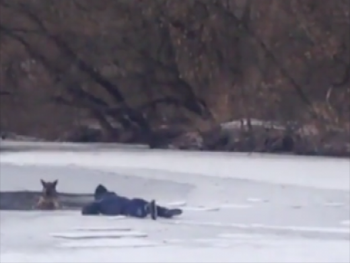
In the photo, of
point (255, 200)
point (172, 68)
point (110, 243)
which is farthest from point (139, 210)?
point (172, 68)

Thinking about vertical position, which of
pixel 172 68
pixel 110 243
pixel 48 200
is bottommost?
pixel 110 243

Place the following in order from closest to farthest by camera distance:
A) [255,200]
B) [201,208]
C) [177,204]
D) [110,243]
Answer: [110,243]
[201,208]
[177,204]
[255,200]

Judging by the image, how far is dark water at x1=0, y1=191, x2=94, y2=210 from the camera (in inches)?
367

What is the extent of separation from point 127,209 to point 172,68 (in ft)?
30.1

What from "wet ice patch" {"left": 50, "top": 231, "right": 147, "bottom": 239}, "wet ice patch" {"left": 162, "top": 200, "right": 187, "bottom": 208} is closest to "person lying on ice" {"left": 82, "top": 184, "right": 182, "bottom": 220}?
"wet ice patch" {"left": 162, "top": 200, "right": 187, "bottom": 208}

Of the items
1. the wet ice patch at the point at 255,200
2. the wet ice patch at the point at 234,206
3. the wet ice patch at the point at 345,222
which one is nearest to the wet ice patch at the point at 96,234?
the wet ice patch at the point at 345,222

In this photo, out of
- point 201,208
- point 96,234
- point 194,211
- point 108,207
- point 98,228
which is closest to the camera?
point 96,234

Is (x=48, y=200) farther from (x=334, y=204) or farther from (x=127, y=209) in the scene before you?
(x=334, y=204)

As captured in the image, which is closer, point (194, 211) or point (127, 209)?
point (127, 209)

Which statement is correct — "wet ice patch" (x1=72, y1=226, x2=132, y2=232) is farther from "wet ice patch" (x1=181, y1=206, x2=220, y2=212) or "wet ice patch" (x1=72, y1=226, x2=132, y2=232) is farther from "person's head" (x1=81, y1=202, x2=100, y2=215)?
"wet ice patch" (x1=181, y1=206, x2=220, y2=212)

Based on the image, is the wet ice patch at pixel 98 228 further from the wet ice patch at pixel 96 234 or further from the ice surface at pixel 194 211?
the wet ice patch at pixel 96 234

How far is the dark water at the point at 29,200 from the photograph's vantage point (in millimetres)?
9322

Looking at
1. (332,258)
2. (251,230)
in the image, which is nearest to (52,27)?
(251,230)

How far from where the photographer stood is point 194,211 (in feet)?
29.5
